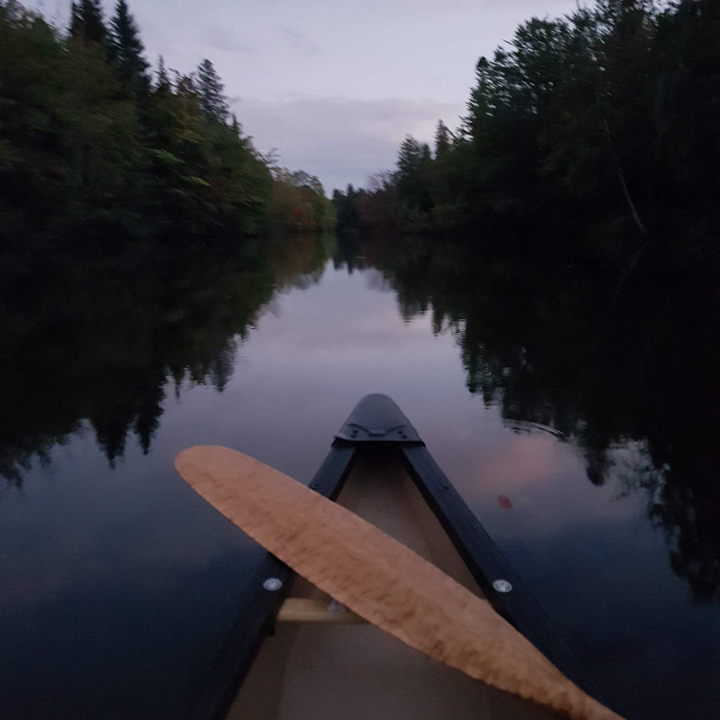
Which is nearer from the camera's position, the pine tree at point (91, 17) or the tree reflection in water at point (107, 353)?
the tree reflection in water at point (107, 353)

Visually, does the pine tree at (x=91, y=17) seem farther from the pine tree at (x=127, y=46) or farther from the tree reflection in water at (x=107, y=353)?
the tree reflection in water at (x=107, y=353)

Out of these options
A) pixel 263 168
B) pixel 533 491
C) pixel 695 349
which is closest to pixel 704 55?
pixel 695 349

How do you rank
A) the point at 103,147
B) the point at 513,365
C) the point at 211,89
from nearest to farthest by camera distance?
the point at 513,365 → the point at 103,147 → the point at 211,89

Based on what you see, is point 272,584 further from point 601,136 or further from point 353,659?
point 601,136

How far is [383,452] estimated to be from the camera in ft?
10.4

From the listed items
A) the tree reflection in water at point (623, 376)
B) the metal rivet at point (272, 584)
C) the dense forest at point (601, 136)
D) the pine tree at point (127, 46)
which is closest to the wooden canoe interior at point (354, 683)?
the metal rivet at point (272, 584)

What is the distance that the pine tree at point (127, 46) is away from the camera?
97.6 feet

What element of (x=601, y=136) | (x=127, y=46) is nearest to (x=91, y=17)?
(x=127, y=46)

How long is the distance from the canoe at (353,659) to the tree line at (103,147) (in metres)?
19.1

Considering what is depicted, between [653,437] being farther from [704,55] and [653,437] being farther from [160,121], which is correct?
[160,121]

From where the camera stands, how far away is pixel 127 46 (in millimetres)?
30672

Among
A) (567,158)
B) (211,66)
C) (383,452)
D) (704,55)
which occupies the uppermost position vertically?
(211,66)

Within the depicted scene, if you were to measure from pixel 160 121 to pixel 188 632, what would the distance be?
31394mm

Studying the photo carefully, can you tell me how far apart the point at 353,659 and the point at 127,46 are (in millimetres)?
35753
